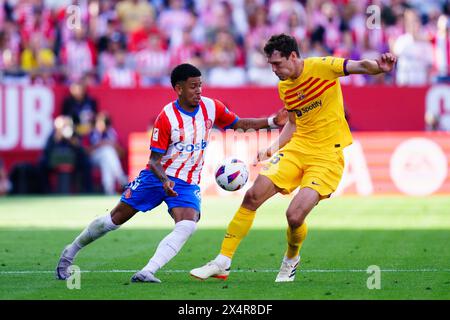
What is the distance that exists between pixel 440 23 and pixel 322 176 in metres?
16.7

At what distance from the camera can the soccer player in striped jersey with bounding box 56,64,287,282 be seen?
992cm

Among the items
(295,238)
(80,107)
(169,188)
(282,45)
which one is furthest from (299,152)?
(80,107)

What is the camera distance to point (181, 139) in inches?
396

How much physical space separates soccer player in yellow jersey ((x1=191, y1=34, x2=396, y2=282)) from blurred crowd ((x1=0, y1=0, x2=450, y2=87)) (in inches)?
576

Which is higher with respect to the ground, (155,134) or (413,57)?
(413,57)

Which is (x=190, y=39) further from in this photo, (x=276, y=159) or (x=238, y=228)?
(x=238, y=228)

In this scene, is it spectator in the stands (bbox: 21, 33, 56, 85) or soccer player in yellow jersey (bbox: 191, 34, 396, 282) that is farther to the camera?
spectator in the stands (bbox: 21, 33, 56, 85)

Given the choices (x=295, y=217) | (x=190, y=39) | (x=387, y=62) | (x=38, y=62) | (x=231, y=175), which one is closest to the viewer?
(x=387, y=62)

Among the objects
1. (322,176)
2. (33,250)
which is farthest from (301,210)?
(33,250)

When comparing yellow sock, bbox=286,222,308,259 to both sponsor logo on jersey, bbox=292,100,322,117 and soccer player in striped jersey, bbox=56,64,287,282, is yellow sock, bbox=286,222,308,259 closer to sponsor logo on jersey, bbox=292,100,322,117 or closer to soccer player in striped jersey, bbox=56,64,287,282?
soccer player in striped jersey, bbox=56,64,287,282

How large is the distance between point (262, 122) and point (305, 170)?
69 centimetres

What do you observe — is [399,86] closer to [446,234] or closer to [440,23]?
[440,23]

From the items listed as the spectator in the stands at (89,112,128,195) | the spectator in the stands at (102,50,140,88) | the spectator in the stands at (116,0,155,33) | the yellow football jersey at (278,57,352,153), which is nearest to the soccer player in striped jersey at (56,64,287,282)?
the yellow football jersey at (278,57,352,153)

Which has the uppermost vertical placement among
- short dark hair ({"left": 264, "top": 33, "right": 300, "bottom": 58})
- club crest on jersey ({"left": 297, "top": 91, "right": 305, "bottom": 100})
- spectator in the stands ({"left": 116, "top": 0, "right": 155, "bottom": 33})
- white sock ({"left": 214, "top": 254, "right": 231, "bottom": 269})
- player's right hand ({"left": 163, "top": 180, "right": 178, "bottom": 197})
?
spectator in the stands ({"left": 116, "top": 0, "right": 155, "bottom": 33})
